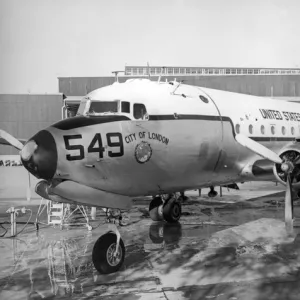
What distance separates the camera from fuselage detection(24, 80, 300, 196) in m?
7.60

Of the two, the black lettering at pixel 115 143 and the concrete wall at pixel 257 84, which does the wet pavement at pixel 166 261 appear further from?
the concrete wall at pixel 257 84

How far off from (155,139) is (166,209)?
5.12 meters

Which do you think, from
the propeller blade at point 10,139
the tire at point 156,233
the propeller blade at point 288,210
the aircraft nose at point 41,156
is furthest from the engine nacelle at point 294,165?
the propeller blade at point 10,139

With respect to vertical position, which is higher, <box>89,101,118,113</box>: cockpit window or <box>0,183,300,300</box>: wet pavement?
<box>89,101,118,113</box>: cockpit window

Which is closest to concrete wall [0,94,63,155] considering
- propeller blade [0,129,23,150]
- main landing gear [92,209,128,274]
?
propeller blade [0,129,23,150]

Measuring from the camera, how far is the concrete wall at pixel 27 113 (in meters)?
37.2

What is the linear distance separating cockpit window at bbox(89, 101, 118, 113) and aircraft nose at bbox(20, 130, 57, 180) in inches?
62.2

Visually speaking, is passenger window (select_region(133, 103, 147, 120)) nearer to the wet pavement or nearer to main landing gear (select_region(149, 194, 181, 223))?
the wet pavement

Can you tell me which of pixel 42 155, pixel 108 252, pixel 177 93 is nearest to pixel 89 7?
pixel 177 93

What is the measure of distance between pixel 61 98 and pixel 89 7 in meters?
32.6

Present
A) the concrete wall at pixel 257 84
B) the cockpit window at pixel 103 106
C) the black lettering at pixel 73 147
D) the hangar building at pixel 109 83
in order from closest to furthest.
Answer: the black lettering at pixel 73 147
the cockpit window at pixel 103 106
the hangar building at pixel 109 83
the concrete wall at pixel 257 84

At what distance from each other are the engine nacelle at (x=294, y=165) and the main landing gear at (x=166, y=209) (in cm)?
417

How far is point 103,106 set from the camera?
853cm


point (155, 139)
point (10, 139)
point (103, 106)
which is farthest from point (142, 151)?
point (10, 139)
